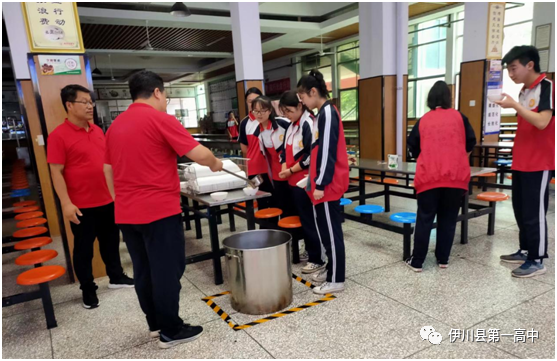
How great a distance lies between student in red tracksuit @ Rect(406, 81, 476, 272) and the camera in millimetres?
2658

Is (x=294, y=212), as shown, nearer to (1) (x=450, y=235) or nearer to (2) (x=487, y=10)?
(1) (x=450, y=235)

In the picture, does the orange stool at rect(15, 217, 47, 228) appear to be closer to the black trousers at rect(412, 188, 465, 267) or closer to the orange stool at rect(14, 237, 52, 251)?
the orange stool at rect(14, 237, 52, 251)

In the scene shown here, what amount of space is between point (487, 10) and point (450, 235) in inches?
166

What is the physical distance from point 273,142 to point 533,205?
210 centimetres

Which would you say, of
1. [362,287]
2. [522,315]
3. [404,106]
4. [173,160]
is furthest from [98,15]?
[522,315]

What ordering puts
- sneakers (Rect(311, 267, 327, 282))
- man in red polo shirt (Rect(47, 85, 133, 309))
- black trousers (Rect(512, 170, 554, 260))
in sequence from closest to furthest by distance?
man in red polo shirt (Rect(47, 85, 133, 309))
black trousers (Rect(512, 170, 554, 260))
sneakers (Rect(311, 267, 327, 282))

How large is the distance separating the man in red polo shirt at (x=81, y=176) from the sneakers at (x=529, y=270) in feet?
10.2

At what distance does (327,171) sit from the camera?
2.40m

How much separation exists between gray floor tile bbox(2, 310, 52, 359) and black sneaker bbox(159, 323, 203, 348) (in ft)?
2.20

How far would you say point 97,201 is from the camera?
2648mm

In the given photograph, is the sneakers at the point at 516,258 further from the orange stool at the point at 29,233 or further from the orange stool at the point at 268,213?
the orange stool at the point at 29,233

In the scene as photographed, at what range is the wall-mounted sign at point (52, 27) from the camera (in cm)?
281

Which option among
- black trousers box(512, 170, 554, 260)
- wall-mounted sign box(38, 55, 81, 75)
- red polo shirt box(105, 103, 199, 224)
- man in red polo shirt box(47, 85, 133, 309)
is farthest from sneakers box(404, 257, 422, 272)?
wall-mounted sign box(38, 55, 81, 75)

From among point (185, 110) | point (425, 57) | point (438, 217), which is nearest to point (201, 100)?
point (185, 110)
